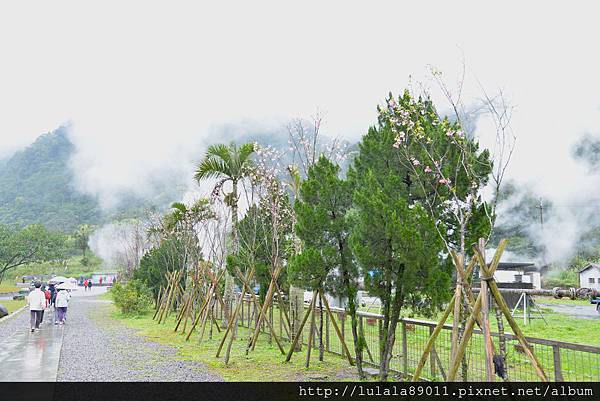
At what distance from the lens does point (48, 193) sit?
109000mm

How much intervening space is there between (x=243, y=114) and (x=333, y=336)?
133m

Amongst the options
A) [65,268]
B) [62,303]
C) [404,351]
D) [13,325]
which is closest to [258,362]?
[404,351]

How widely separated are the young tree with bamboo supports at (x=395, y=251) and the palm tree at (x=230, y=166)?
686 centimetres

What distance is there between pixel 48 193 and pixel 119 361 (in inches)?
4440

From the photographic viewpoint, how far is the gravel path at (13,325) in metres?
13.2

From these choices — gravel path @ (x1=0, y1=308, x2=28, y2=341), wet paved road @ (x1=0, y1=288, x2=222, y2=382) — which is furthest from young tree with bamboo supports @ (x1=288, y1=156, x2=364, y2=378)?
gravel path @ (x1=0, y1=308, x2=28, y2=341)

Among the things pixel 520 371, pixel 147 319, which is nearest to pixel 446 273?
pixel 520 371

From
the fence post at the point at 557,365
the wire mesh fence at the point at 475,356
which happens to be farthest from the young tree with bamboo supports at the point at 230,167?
the fence post at the point at 557,365

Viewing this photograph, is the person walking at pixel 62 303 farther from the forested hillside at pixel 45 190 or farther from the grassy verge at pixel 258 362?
the forested hillside at pixel 45 190

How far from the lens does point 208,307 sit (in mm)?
12594

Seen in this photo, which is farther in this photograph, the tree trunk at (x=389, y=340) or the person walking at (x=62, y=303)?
the person walking at (x=62, y=303)

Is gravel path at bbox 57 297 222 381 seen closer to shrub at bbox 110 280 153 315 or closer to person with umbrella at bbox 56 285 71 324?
person with umbrella at bbox 56 285 71 324

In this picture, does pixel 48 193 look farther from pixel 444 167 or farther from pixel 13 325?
pixel 444 167

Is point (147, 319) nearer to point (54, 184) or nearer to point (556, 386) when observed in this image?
point (556, 386)
